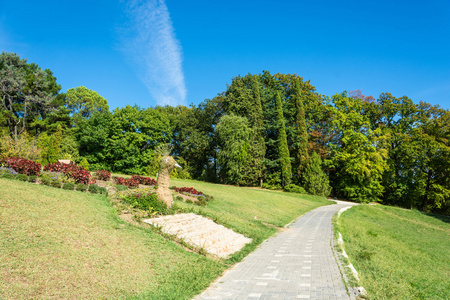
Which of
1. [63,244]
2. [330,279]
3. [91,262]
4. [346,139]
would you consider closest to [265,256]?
[330,279]

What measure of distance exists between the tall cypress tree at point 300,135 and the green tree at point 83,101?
119ft

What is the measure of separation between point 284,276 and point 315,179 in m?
29.6

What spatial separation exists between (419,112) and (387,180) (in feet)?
36.4

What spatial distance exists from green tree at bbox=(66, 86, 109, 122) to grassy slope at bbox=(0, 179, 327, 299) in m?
42.1

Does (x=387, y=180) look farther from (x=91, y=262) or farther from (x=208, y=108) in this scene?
(x=91, y=262)

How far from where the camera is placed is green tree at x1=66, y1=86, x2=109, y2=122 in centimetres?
4478

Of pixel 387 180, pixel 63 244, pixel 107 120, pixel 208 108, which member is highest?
pixel 208 108

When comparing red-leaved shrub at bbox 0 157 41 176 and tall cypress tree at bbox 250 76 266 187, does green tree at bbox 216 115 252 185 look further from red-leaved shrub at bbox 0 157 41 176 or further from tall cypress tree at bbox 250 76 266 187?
red-leaved shrub at bbox 0 157 41 176

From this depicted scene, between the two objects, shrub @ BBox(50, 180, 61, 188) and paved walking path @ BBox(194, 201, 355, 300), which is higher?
shrub @ BBox(50, 180, 61, 188)

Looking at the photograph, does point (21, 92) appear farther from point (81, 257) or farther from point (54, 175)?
point (81, 257)

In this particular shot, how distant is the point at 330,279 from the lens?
5969 millimetres

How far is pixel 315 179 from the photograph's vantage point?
111ft

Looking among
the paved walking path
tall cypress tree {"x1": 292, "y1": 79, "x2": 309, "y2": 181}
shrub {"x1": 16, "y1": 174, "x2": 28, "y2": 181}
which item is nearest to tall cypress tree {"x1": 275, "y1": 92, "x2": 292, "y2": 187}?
tall cypress tree {"x1": 292, "y1": 79, "x2": 309, "y2": 181}

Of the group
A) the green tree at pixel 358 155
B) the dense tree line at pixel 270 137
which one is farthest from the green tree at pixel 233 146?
the green tree at pixel 358 155
